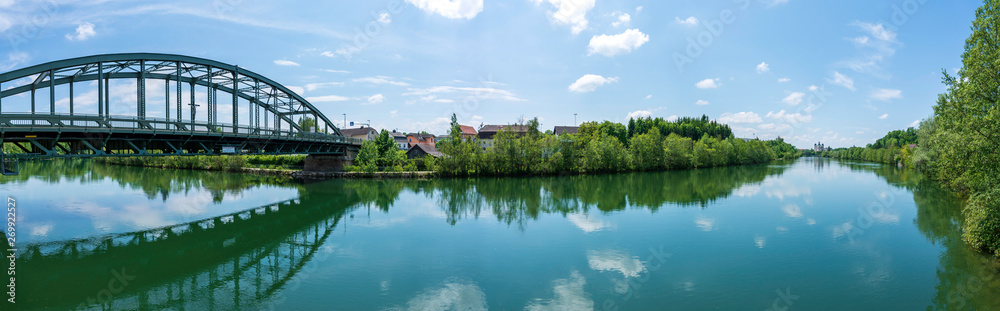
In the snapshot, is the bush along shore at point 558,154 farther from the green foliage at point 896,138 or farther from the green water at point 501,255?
the green foliage at point 896,138

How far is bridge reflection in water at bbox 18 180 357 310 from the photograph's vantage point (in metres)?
9.70

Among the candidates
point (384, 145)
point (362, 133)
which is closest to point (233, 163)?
point (384, 145)

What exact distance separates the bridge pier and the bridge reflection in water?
81.8 ft

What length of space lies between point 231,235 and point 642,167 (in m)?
46.2

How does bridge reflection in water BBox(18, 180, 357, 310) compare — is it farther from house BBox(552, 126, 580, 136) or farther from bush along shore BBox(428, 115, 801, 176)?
house BBox(552, 126, 580, 136)

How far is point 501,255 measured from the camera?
13.1 m

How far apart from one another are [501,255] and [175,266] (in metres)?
9.66

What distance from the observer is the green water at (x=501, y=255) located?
9.54 meters

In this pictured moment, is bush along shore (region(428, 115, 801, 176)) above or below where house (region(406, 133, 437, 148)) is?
below

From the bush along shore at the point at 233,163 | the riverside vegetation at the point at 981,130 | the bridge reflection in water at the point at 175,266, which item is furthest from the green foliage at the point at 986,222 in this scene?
the bush along shore at the point at 233,163

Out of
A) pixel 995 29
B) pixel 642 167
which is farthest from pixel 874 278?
pixel 642 167

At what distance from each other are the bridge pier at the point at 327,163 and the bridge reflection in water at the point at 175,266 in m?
24.9

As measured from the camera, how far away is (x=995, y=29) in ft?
40.8

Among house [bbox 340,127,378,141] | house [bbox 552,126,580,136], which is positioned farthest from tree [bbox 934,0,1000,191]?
house [bbox 340,127,378,141]
